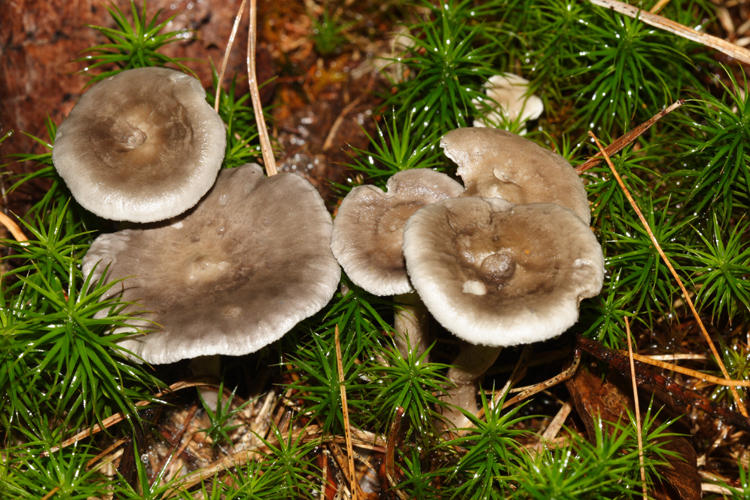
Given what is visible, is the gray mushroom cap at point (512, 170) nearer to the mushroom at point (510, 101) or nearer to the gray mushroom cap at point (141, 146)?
the mushroom at point (510, 101)

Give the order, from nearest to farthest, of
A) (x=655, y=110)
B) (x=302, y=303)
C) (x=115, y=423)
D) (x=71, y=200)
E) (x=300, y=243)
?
(x=302, y=303) < (x=300, y=243) < (x=115, y=423) < (x=71, y=200) < (x=655, y=110)

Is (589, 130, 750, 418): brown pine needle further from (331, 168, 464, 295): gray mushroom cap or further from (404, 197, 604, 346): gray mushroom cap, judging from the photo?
(331, 168, 464, 295): gray mushroom cap

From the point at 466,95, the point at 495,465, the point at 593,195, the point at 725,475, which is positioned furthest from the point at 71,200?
the point at 725,475

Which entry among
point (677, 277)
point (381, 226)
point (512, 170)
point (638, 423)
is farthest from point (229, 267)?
point (677, 277)

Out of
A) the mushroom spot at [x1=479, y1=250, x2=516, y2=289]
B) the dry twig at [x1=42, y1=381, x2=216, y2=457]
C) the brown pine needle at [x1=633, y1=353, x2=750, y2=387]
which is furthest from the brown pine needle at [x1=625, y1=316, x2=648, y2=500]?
the dry twig at [x1=42, y1=381, x2=216, y2=457]

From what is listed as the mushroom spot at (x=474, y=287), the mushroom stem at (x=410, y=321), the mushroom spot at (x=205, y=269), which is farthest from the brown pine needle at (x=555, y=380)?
the mushroom spot at (x=205, y=269)

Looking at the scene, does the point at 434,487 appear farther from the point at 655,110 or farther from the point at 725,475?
the point at 655,110

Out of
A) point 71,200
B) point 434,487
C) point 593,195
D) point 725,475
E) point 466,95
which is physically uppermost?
point 466,95
